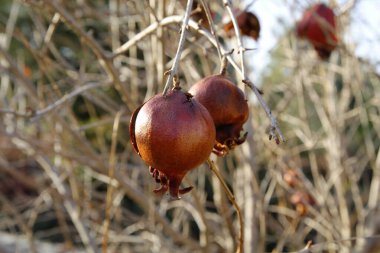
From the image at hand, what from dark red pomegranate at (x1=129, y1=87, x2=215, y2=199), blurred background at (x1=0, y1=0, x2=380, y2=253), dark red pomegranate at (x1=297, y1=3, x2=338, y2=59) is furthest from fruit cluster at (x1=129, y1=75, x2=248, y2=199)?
dark red pomegranate at (x1=297, y1=3, x2=338, y2=59)

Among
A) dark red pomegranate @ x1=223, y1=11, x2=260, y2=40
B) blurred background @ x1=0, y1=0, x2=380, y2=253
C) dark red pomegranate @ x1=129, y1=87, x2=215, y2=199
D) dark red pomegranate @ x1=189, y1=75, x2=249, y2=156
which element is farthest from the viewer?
blurred background @ x1=0, y1=0, x2=380, y2=253

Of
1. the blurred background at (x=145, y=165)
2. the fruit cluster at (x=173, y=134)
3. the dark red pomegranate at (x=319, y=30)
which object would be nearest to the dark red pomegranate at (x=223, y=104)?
the fruit cluster at (x=173, y=134)

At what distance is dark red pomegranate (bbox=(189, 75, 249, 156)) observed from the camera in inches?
32.6

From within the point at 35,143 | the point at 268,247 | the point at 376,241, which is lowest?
the point at 268,247

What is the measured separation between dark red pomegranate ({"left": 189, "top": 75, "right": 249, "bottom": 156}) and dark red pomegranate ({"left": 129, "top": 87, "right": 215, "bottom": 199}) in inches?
3.6

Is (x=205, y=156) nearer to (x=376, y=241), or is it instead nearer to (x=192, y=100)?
(x=192, y=100)

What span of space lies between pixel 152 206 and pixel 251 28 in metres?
0.67

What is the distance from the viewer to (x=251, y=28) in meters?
1.40

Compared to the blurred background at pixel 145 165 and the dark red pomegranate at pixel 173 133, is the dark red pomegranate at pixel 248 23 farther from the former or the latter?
the dark red pomegranate at pixel 173 133

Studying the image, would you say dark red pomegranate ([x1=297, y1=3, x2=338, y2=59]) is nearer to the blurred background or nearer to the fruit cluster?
the blurred background

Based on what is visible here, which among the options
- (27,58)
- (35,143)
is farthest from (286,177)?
(27,58)

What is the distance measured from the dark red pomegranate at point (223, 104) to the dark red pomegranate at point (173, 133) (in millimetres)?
90

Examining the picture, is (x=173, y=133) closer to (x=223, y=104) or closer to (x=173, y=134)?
(x=173, y=134)

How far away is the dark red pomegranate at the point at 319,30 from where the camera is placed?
187cm
